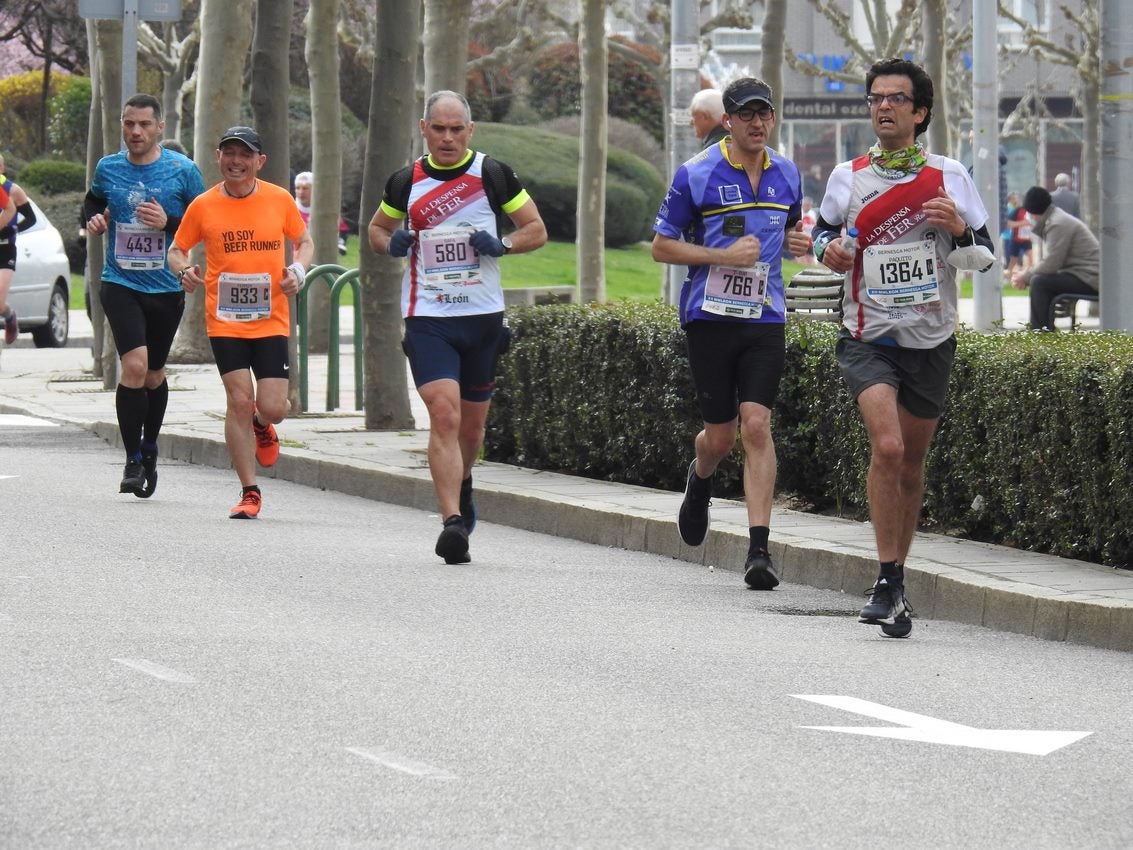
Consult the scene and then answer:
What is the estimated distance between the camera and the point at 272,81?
16516 mm

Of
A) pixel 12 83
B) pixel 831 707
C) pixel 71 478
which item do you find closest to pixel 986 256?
pixel 831 707

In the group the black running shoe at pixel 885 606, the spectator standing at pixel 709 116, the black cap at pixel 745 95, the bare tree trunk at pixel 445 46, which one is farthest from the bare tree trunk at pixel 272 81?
the black running shoe at pixel 885 606

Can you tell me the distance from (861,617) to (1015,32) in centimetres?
6481

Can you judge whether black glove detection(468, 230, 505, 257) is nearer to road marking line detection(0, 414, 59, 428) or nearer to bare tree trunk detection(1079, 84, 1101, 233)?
road marking line detection(0, 414, 59, 428)

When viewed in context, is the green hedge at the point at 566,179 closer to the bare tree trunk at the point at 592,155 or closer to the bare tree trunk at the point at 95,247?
the bare tree trunk at the point at 592,155

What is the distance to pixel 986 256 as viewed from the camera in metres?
8.23

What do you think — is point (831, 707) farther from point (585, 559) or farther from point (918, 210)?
point (585, 559)

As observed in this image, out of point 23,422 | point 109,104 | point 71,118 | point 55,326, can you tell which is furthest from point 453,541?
point 71,118

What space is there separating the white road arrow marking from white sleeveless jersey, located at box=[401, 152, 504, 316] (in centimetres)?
389

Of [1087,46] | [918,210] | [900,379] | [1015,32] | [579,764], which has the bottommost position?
[579,764]

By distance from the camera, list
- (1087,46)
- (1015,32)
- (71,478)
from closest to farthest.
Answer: (71,478) < (1087,46) < (1015,32)

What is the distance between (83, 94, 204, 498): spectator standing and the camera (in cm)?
1215

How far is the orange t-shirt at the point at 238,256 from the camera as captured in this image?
1156cm

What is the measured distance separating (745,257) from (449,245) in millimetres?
1437
